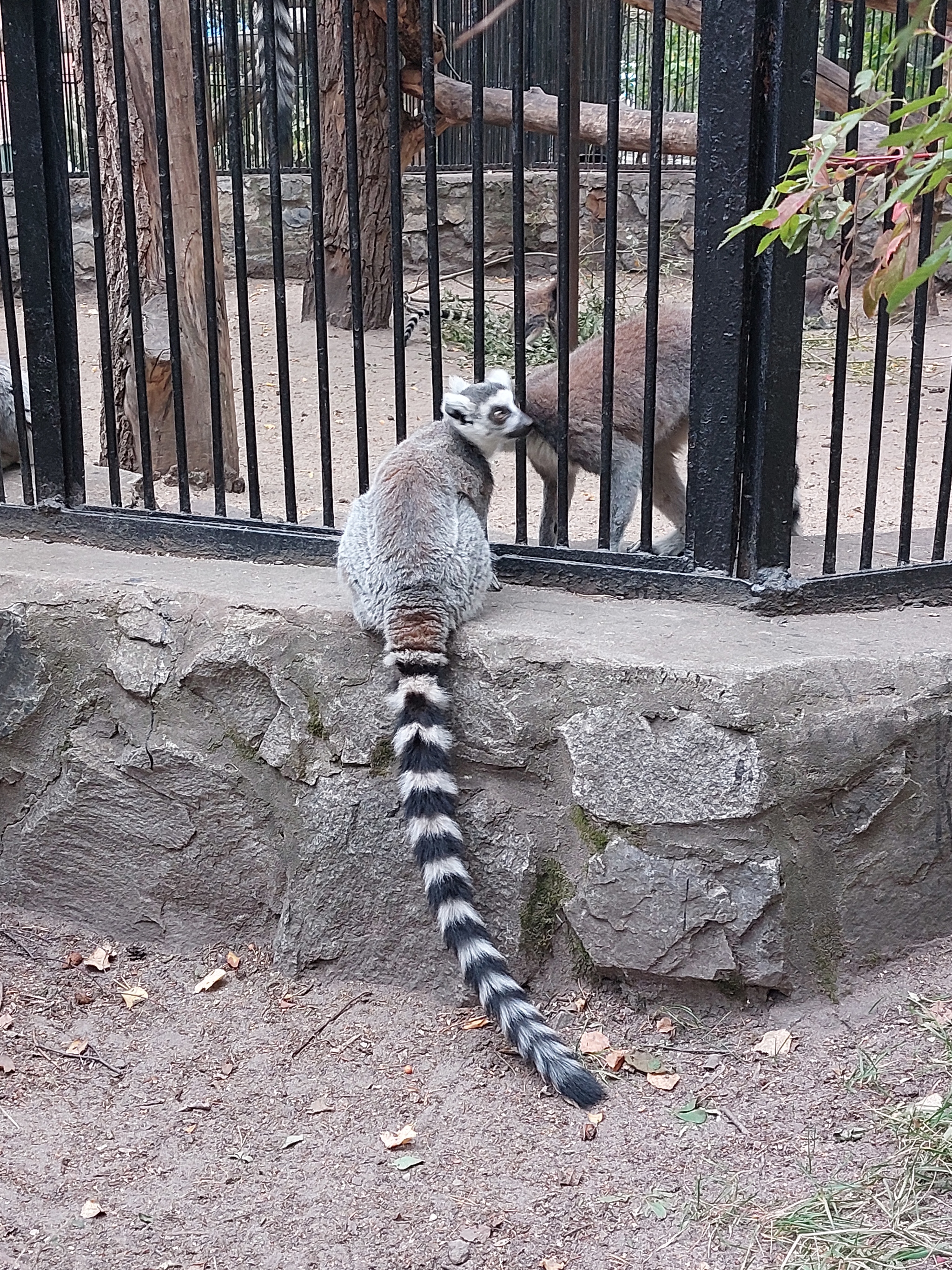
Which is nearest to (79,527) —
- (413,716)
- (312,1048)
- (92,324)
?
(413,716)

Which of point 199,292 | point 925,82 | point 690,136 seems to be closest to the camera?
point 925,82

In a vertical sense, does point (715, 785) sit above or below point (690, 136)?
below

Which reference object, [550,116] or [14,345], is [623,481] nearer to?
[14,345]

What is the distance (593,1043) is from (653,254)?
6.85 ft

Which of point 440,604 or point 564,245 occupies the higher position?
point 564,245

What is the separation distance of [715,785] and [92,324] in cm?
987

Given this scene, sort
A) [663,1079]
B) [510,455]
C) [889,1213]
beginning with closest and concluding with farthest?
1. [889,1213]
2. [663,1079]
3. [510,455]

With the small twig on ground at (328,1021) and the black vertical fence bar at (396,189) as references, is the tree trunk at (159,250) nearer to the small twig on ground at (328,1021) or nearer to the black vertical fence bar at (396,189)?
the black vertical fence bar at (396,189)

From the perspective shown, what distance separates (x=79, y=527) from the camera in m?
4.30

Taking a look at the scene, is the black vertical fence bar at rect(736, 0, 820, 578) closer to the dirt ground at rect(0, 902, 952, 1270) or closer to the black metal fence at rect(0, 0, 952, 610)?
the black metal fence at rect(0, 0, 952, 610)

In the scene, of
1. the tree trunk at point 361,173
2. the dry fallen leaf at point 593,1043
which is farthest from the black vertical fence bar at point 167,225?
the tree trunk at point 361,173

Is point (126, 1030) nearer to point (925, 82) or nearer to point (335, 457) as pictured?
point (925, 82)

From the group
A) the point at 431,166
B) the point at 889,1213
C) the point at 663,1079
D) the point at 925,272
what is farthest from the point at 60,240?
the point at 889,1213

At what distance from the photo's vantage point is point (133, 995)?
3.68 m
